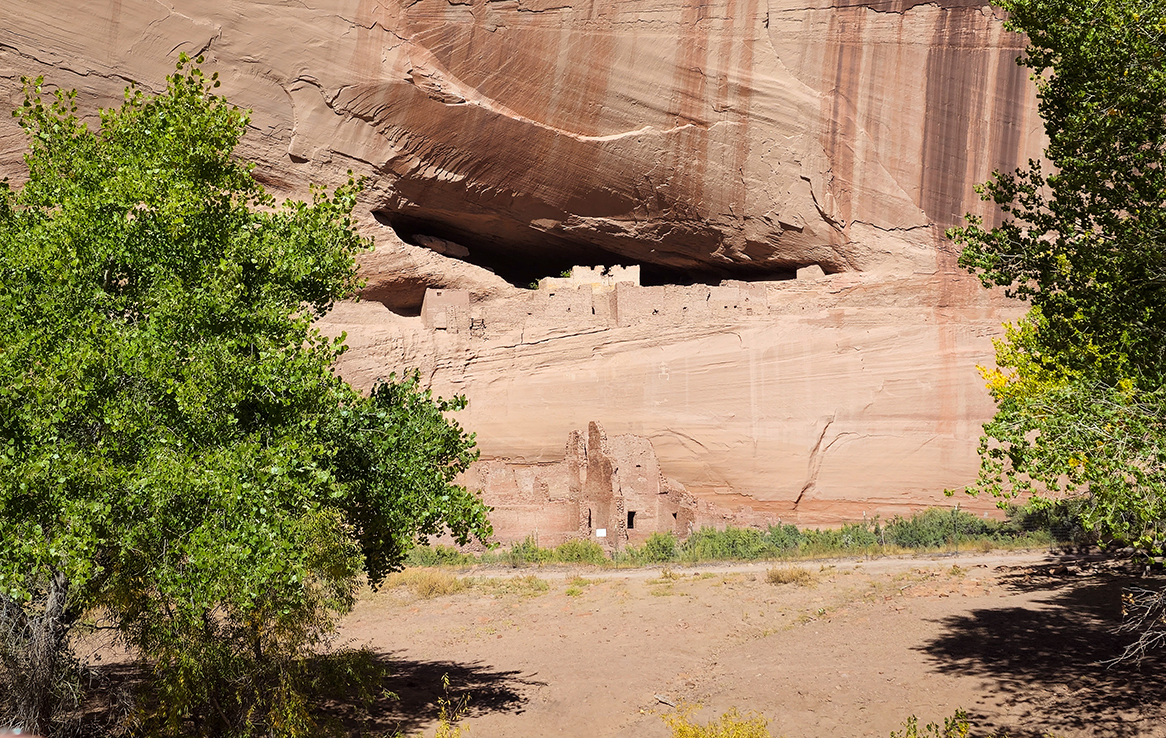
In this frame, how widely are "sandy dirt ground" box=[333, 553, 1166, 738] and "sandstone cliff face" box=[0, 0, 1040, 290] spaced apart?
9.58 meters

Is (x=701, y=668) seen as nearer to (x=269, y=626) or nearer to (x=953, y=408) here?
(x=269, y=626)

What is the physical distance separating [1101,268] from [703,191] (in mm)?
15832

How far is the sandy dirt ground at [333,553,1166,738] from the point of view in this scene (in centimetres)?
980

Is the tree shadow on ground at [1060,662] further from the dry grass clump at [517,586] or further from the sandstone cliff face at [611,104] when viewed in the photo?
the sandstone cliff face at [611,104]

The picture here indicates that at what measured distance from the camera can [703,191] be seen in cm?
2394

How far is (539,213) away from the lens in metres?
24.9

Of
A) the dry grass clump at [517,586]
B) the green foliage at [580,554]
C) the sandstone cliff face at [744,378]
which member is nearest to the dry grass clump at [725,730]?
the dry grass clump at [517,586]

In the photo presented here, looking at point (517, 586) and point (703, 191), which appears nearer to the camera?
point (517, 586)

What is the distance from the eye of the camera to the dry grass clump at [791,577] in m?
16.7

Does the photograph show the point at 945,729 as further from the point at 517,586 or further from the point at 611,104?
the point at 611,104

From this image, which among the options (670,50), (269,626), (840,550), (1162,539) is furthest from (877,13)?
(269,626)

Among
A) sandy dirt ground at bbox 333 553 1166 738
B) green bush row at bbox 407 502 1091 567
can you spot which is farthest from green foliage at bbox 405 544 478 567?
sandy dirt ground at bbox 333 553 1166 738

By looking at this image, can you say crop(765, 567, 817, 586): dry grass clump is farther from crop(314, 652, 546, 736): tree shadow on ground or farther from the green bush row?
crop(314, 652, 546, 736): tree shadow on ground

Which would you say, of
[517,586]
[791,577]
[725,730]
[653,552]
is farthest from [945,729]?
[653,552]
